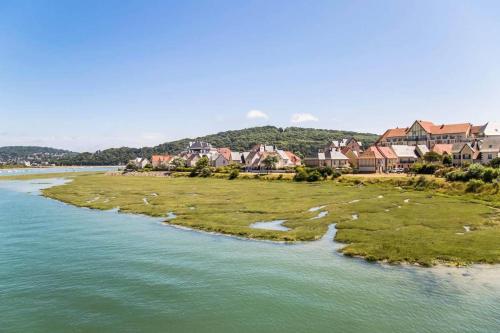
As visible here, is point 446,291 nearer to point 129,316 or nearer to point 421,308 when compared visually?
point 421,308

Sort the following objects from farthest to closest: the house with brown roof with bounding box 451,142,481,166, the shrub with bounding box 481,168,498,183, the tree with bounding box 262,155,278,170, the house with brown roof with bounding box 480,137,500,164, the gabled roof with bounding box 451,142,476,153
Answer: the tree with bounding box 262,155,278,170
the gabled roof with bounding box 451,142,476,153
the house with brown roof with bounding box 451,142,481,166
the house with brown roof with bounding box 480,137,500,164
the shrub with bounding box 481,168,498,183

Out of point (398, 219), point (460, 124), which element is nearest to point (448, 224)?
point (398, 219)

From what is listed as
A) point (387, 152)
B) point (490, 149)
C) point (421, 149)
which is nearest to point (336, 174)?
point (387, 152)

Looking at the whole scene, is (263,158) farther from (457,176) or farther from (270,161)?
(457,176)

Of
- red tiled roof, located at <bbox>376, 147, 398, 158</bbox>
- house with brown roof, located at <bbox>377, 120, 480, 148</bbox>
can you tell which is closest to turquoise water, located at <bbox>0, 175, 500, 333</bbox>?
red tiled roof, located at <bbox>376, 147, 398, 158</bbox>

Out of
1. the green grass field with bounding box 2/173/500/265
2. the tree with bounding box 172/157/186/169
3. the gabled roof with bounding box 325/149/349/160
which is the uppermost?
the gabled roof with bounding box 325/149/349/160

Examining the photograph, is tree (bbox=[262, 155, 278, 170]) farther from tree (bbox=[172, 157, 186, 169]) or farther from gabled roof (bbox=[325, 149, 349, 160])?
tree (bbox=[172, 157, 186, 169])
